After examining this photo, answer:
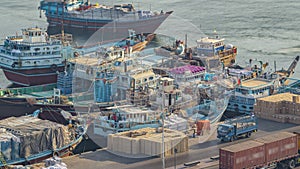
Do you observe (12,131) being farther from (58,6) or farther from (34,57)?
(58,6)

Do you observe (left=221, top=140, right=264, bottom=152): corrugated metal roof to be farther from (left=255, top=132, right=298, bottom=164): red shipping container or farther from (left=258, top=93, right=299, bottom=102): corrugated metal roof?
(left=258, top=93, right=299, bottom=102): corrugated metal roof

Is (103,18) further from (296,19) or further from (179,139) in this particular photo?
(179,139)

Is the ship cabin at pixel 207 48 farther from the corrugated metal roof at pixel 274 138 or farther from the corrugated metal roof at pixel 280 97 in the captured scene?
the corrugated metal roof at pixel 274 138

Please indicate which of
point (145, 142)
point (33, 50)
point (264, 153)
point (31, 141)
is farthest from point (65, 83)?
point (264, 153)

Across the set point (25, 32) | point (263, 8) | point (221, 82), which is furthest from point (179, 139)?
point (263, 8)

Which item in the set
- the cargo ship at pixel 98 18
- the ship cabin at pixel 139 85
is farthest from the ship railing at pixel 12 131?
the cargo ship at pixel 98 18
